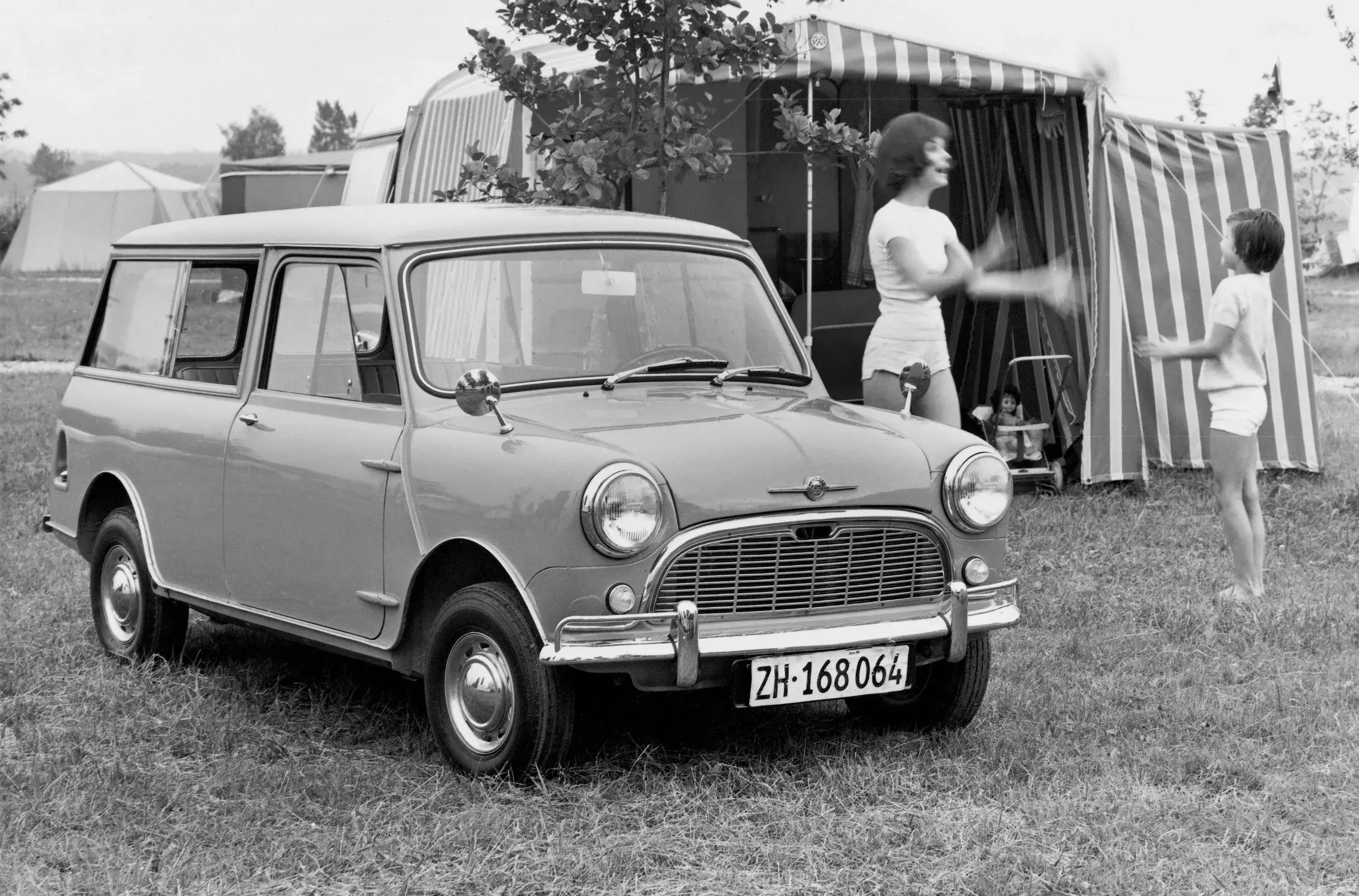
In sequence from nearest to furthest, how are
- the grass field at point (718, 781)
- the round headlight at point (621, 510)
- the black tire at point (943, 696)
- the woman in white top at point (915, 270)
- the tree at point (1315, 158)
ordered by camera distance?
the grass field at point (718, 781) → the round headlight at point (621, 510) → the black tire at point (943, 696) → the woman in white top at point (915, 270) → the tree at point (1315, 158)

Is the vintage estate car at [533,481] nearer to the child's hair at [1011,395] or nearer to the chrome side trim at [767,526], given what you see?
the chrome side trim at [767,526]

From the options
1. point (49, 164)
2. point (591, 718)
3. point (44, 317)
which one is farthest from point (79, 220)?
point (49, 164)

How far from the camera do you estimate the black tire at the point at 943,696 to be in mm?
4668

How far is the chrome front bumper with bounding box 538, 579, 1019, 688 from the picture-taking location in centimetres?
394

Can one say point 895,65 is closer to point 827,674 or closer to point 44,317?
point 827,674

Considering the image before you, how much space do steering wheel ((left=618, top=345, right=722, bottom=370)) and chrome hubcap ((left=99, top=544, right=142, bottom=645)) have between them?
6.77 ft

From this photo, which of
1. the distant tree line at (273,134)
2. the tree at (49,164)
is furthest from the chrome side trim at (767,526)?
the tree at (49,164)

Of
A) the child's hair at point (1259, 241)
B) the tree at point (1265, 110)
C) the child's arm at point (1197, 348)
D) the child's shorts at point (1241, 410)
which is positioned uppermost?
the tree at point (1265, 110)

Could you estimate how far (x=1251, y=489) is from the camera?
689 cm

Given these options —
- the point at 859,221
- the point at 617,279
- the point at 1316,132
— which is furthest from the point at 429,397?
the point at 1316,132

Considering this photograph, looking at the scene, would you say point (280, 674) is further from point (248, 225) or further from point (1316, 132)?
point (1316, 132)

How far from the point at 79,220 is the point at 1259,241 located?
104 feet

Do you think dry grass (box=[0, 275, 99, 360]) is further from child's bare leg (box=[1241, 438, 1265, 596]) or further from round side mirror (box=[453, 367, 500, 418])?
round side mirror (box=[453, 367, 500, 418])

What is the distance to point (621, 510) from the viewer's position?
156 inches
